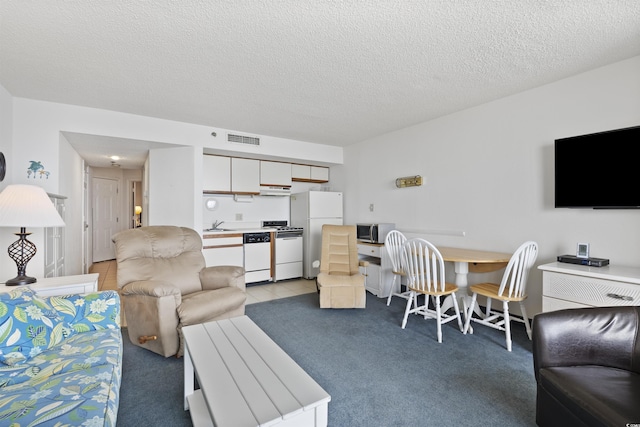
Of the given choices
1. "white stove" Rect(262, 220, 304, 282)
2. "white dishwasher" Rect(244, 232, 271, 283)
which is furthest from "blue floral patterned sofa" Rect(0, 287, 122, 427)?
"white stove" Rect(262, 220, 304, 282)

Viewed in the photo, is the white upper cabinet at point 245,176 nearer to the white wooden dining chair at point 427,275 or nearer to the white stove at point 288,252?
the white stove at point 288,252

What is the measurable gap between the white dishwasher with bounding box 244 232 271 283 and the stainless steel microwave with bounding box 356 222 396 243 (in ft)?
5.23

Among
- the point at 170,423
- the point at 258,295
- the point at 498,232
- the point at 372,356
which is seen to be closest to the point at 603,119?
the point at 498,232

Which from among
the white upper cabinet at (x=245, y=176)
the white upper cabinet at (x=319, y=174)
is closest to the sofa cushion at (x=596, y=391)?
the white upper cabinet at (x=245, y=176)

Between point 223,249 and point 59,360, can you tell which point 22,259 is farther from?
point 223,249

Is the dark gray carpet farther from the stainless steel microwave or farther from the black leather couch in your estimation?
the stainless steel microwave

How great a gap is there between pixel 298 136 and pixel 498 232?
3.11m

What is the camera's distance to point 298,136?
4.61 metres

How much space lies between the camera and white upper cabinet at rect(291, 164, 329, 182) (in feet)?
17.5

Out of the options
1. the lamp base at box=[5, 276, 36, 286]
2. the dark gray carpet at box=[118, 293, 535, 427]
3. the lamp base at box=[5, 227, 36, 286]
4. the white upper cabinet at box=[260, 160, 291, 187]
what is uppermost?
the white upper cabinet at box=[260, 160, 291, 187]

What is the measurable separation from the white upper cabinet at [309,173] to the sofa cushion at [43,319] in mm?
3747

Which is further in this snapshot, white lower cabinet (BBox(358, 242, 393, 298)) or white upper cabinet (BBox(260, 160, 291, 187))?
white upper cabinet (BBox(260, 160, 291, 187))

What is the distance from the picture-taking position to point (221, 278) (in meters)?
2.80

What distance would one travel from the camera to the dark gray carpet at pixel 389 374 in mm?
1656
